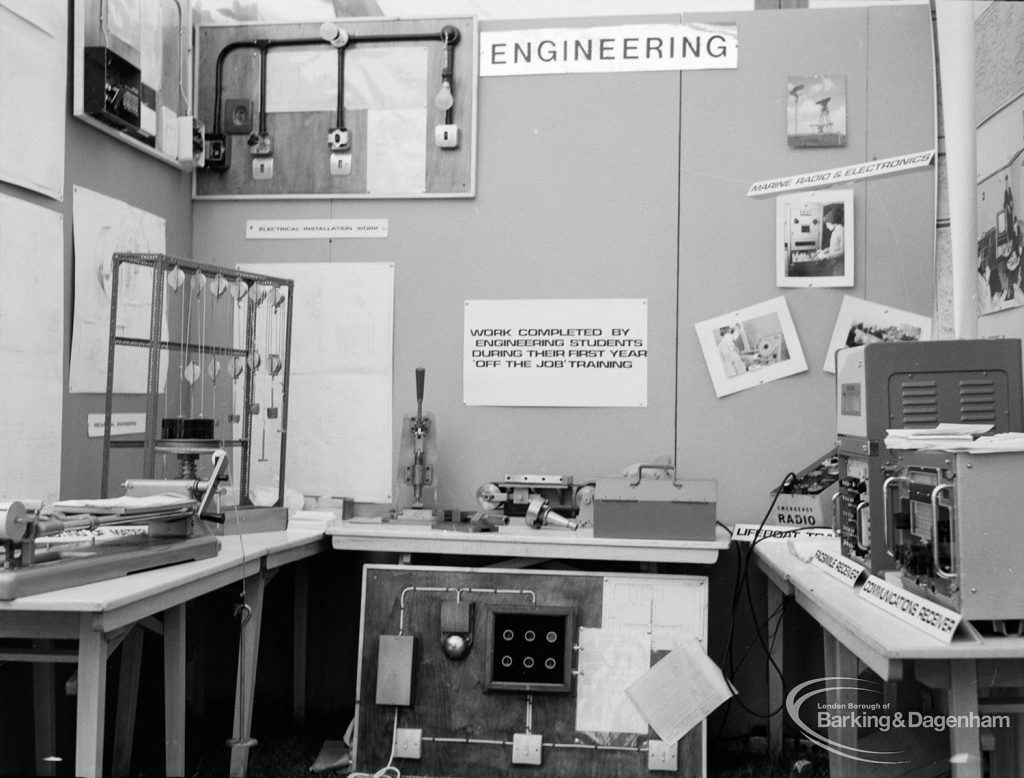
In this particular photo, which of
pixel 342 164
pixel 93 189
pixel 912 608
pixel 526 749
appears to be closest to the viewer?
pixel 912 608

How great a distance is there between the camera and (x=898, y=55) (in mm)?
3369

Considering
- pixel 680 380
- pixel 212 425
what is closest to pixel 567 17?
pixel 680 380

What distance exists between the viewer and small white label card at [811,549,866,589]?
7.49ft

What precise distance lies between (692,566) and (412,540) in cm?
107

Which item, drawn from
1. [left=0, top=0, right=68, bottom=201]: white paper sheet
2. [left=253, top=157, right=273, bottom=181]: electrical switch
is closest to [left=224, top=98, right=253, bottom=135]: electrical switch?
[left=253, top=157, right=273, bottom=181]: electrical switch

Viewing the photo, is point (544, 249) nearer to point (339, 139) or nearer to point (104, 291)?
point (339, 139)

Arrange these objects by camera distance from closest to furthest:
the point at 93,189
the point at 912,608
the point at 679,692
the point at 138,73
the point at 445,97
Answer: the point at 912,608, the point at 679,692, the point at 93,189, the point at 138,73, the point at 445,97

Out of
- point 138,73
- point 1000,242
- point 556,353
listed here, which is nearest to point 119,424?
point 138,73

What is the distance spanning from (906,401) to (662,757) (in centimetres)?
122

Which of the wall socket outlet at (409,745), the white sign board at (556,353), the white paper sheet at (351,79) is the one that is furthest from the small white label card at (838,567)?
the white paper sheet at (351,79)

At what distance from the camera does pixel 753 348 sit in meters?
3.40

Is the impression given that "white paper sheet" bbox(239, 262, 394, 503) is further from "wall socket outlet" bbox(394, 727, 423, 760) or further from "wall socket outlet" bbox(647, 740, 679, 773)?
"wall socket outlet" bbox(647, 740, 679, 773)

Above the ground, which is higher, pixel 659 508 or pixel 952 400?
pixel 952 400

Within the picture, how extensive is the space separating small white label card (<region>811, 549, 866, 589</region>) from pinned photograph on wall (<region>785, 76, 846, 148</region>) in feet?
4.98
